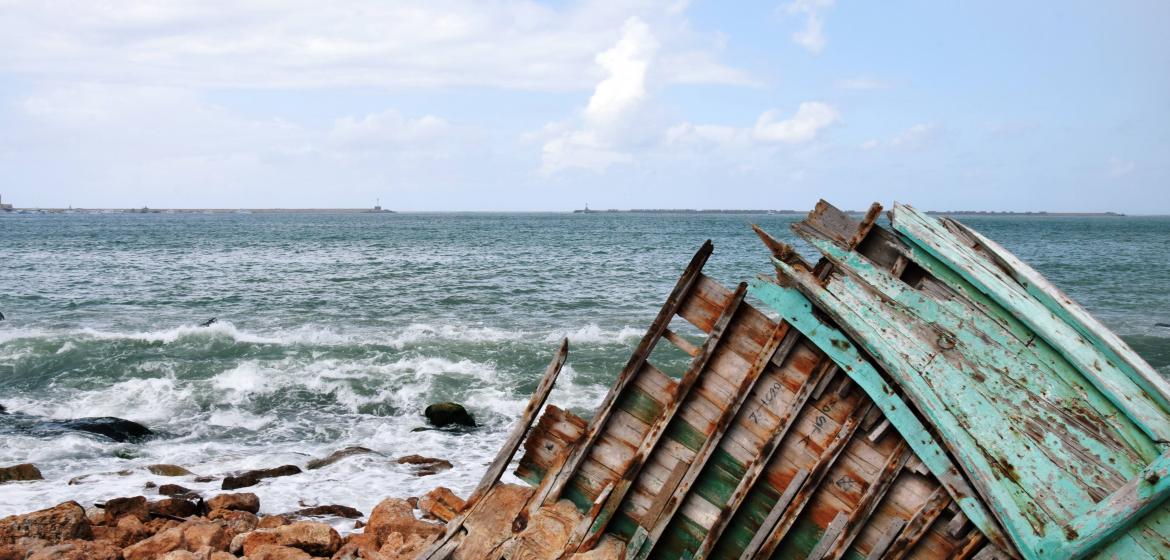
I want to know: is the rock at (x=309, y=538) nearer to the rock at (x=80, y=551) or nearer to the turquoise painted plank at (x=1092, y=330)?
the rock at (x=80, y=551)

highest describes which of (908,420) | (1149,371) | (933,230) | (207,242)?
(933,230)

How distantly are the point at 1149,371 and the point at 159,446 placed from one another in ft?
48.6

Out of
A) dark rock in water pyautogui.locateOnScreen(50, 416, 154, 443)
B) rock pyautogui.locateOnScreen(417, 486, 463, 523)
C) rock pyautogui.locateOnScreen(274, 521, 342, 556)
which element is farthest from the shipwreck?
dark rock in water pyautogui.locateOnScreen(50, 416, 154, 443)

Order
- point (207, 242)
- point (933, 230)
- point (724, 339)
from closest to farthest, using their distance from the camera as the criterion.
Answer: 1. point (724, 339)
2. point (933, 230)
3. point (207, 242)

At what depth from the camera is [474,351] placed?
72.2 ft

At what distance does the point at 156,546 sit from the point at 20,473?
5212 millimetres

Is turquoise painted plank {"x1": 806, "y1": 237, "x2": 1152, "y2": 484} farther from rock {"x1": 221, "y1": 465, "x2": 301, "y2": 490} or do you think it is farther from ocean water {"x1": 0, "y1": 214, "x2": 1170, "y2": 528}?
rock {"x1": 221, "y1": 465, "x2": 301, "y2": 490}

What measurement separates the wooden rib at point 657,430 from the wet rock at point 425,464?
801cm

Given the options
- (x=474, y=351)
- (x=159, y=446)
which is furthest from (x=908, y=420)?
(x=474, y=351)

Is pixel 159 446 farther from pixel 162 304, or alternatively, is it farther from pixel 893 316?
pixel 162 304

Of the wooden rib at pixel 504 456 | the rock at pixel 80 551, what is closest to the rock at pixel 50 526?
the rock at pixel 80 551

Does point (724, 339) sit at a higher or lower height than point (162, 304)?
higher

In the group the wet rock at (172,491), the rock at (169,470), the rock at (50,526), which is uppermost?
the rock at (50,526)

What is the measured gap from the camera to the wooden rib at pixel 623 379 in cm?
542
